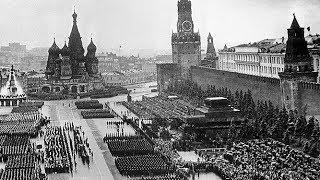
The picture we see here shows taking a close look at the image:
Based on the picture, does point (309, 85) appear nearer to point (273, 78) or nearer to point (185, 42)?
point (273, 78)

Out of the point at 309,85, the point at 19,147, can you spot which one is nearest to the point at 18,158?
the point at 19,147

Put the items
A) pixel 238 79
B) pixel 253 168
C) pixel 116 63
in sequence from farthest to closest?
pixel 116 63, pixel 238 79, pixel 253 168

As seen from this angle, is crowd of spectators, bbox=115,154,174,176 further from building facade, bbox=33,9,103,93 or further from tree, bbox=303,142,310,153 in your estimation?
building facade, bbox=33,9,103,93

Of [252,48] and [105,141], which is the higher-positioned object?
[252,48]

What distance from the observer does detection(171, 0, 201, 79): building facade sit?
302 ft

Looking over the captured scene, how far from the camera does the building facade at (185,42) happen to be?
92.1 m

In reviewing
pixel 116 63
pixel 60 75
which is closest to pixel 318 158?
pixel 60 75

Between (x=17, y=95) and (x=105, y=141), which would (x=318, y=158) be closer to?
(x=105, y=141)

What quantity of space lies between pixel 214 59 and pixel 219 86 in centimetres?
3286

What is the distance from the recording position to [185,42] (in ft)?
303

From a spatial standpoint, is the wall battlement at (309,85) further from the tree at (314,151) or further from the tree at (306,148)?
the tree at (314,151)

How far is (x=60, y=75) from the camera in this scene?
308ft

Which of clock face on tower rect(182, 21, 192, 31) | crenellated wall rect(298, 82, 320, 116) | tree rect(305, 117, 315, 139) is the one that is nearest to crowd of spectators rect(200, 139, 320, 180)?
tree rect(305, 117, 315, 139)

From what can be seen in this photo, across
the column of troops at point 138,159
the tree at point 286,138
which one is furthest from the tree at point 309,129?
the column of troops at point 138,159
